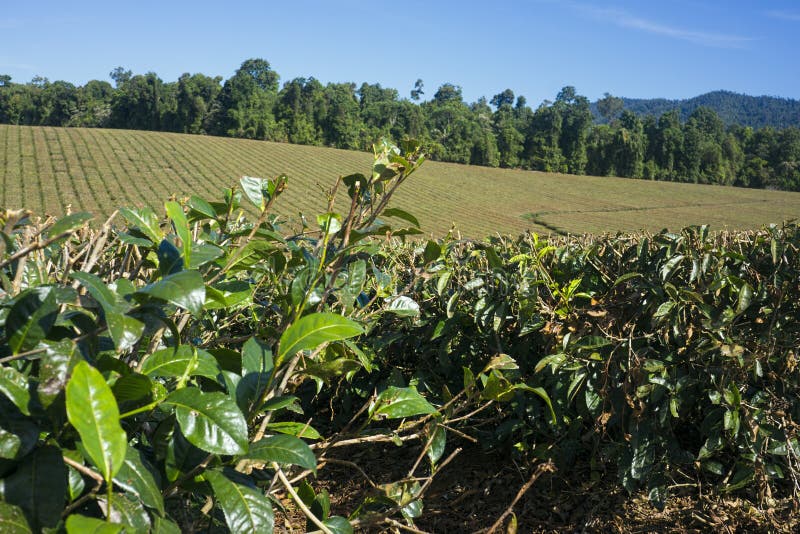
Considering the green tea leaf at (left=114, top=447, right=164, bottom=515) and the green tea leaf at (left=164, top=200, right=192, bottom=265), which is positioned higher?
the green tea leaf at (left=164, top=200, right=192, bottom=265)

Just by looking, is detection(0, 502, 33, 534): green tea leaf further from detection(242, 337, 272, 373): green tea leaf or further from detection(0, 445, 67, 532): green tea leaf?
detection(242, 337, 272, 373): green tea leaf

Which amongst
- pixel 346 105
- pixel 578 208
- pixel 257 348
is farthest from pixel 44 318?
pixel 346 105

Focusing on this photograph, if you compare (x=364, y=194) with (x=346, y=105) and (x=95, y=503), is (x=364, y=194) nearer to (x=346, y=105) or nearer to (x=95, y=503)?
(x=95, y=503)

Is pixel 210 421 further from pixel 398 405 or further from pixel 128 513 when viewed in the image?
pixel 398 405

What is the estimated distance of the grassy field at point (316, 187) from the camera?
143 feet

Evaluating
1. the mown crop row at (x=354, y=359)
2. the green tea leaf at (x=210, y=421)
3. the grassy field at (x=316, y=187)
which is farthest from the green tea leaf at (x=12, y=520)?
the grassy field at (x=316, y=187)

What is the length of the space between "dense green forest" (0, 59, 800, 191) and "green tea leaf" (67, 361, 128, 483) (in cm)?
7957

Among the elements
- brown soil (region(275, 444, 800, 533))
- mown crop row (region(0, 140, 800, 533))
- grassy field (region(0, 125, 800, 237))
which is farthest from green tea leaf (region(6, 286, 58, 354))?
grassy field (region(0, 125, 800, 237))

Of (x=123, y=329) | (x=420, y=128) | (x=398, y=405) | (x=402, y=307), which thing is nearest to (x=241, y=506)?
(x=123, y=329)

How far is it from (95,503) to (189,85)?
299 feet

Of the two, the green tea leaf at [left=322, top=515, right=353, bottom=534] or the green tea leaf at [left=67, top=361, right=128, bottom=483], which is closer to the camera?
the green tea leaf at [left=67, top=361, right=128, bottom=483]

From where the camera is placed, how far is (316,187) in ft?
169

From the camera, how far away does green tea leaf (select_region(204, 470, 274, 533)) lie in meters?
0.95

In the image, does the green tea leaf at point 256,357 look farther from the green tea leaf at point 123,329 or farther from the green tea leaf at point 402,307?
the green tea leaf at point 402,307
